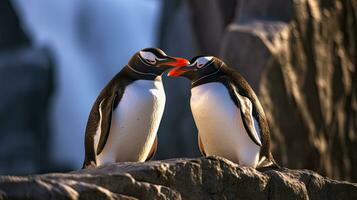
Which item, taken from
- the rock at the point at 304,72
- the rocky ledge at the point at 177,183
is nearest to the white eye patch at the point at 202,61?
the rocky ledge at the point at 177,183

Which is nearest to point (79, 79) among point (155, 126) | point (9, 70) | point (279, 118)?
point (9, 70)

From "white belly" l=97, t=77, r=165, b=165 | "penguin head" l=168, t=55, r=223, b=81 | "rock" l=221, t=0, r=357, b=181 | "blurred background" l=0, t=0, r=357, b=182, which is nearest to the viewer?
"white belly" l=97, t=77, r=165, b=165

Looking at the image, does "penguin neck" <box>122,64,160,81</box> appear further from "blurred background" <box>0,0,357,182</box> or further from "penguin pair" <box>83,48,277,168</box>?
"blurred background" <box>0,0,357,182</box>

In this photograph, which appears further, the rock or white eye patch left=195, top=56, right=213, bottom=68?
the rock

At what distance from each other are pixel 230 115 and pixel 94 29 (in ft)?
28.7

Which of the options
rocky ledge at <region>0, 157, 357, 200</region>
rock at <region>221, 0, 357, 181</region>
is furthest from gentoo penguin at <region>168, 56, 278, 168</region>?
rock at <region>221, 0, 357, 181</region>

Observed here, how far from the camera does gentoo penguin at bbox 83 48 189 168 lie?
9.37ft

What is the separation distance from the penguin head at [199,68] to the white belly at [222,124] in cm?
5

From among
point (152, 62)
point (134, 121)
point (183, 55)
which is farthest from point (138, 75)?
point (183, 55)

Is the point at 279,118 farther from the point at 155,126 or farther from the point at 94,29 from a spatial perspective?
the point at 94,29

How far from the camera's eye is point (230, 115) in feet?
9.45

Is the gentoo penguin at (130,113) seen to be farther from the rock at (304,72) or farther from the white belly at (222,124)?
the rock at (304,72)

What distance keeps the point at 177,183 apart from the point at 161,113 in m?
0.43

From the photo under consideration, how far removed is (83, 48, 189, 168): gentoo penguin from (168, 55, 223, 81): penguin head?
0.08 feet
